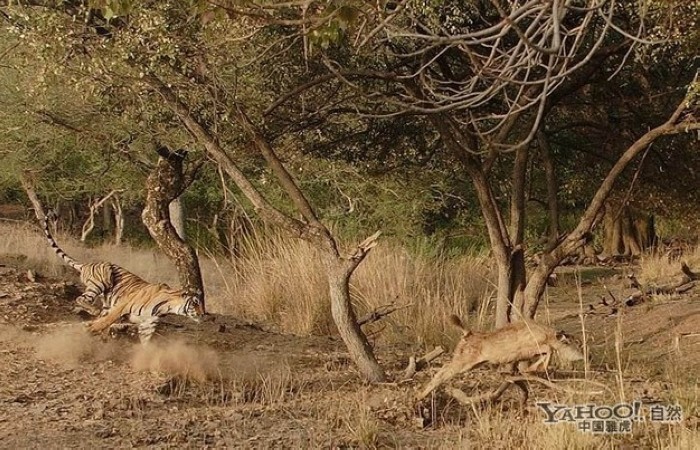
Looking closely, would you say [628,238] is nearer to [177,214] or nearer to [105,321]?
[177,214]

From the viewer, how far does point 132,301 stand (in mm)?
8992

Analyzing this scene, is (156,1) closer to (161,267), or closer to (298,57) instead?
(298,57)

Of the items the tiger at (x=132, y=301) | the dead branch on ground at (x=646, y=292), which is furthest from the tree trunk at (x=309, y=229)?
the dead branch on ground at (x=646, y=292)

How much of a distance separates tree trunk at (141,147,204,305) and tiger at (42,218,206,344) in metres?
0.82

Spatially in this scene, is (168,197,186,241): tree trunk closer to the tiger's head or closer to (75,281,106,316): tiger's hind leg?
(75,281,106,316): tiger's hind leg

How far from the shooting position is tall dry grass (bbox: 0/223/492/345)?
1091 centimetres

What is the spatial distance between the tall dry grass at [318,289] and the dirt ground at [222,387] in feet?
3.28

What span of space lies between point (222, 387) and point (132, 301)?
190cm

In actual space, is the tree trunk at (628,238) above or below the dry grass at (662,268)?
above

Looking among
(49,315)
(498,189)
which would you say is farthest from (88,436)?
(498,189)

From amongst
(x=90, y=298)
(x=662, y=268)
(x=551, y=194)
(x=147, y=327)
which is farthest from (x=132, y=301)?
(x=662, y=268)

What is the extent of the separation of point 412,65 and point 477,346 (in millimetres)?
3149

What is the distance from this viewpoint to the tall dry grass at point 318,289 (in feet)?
35.8

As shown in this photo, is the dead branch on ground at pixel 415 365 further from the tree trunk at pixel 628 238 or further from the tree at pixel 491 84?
the tree trunk at pixel 628 238
